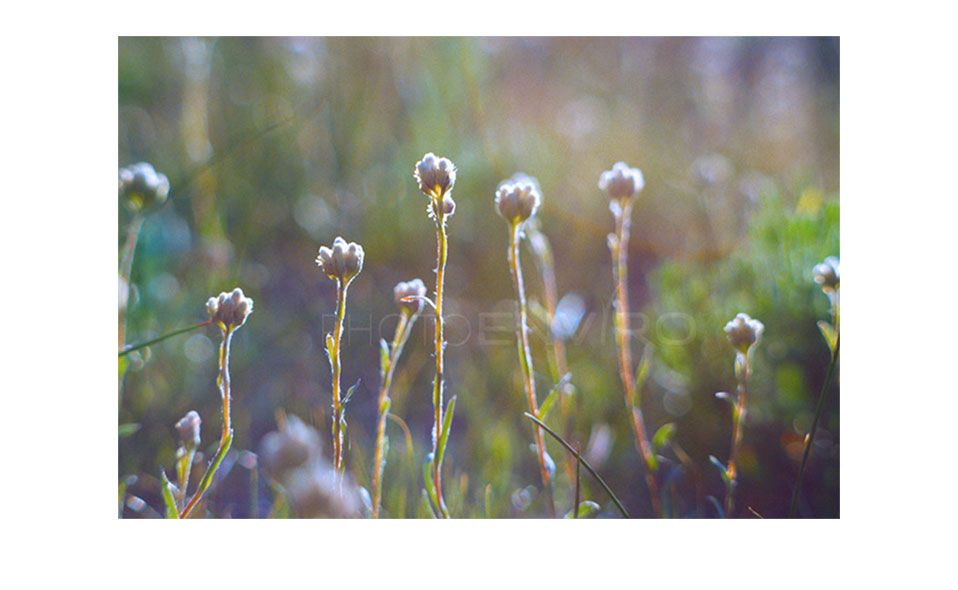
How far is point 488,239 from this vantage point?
1.42 metres

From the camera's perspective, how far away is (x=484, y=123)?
136 centimetres

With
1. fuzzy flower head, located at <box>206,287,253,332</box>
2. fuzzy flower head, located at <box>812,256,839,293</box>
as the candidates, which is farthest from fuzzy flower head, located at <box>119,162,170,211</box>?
fuzzy flower head, located at <box>812,256,839,293</box>

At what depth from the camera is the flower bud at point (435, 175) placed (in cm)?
92

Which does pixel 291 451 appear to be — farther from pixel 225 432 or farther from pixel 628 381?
pixel 628 381

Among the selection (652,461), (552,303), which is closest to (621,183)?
(552,303)

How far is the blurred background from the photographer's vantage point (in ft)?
3.85

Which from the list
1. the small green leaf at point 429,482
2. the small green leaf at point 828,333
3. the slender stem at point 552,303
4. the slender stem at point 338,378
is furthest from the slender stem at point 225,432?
the small green leaf at point 828,333

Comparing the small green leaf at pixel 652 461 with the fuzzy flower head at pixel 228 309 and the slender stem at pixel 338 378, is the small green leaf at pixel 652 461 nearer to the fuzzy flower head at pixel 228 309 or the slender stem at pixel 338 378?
the slender stem at pixel 338 378

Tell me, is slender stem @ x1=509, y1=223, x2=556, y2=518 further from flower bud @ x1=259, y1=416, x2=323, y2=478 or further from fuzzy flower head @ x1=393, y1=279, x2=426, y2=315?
flower bud @ x1=259, y1=416, x2=323, y2=478

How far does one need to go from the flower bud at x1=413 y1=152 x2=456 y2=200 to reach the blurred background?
383mm

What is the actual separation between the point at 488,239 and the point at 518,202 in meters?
0.46

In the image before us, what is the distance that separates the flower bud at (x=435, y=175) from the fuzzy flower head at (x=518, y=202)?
0.08 m
